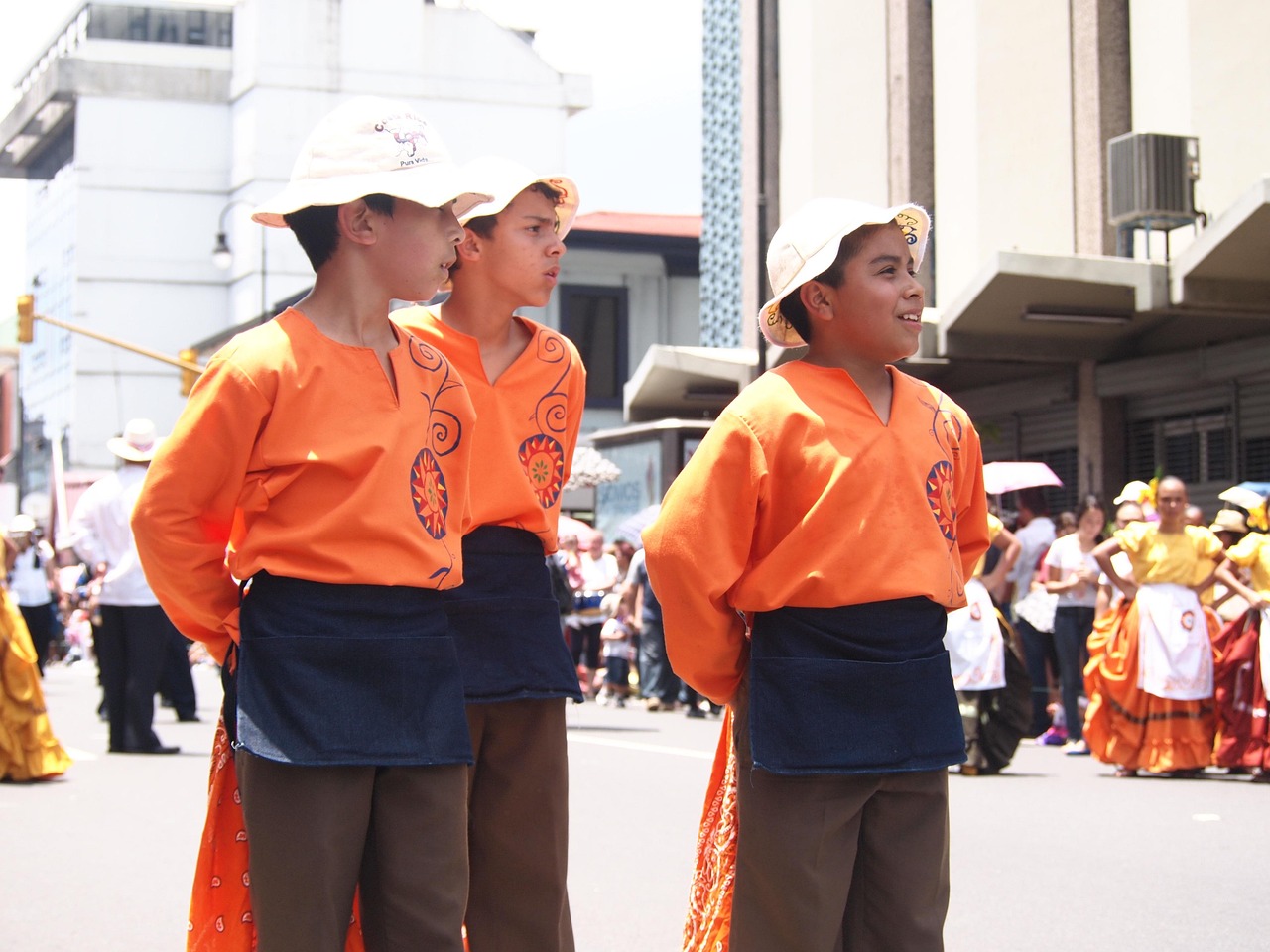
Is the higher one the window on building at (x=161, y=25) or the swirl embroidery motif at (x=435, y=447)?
the window on building at (x=161, y=25)

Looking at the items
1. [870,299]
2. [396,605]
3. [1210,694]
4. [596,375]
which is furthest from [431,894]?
[596,375]

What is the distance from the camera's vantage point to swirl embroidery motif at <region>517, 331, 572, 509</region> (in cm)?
470

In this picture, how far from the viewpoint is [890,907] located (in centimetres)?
404

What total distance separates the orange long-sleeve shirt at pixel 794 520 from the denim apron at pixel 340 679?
0.64 metres

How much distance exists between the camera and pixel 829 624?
405 cm

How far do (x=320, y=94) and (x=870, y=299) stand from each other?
58.8 metres

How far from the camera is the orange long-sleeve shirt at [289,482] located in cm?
369

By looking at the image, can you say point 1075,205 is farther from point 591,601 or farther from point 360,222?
point 360,222

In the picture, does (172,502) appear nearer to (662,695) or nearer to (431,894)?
(431,894)

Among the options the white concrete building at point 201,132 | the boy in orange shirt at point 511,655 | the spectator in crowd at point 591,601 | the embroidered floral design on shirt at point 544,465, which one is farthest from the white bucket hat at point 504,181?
the white concrete building at point 201,132

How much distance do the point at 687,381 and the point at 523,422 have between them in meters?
21.1

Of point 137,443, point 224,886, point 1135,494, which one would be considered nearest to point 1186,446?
point 1135,494

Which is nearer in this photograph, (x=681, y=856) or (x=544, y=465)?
(x=544, y=465)

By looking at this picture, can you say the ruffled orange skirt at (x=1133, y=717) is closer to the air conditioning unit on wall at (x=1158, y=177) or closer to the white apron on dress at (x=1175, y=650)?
the white apron on dress at (x=1175, y=650)
